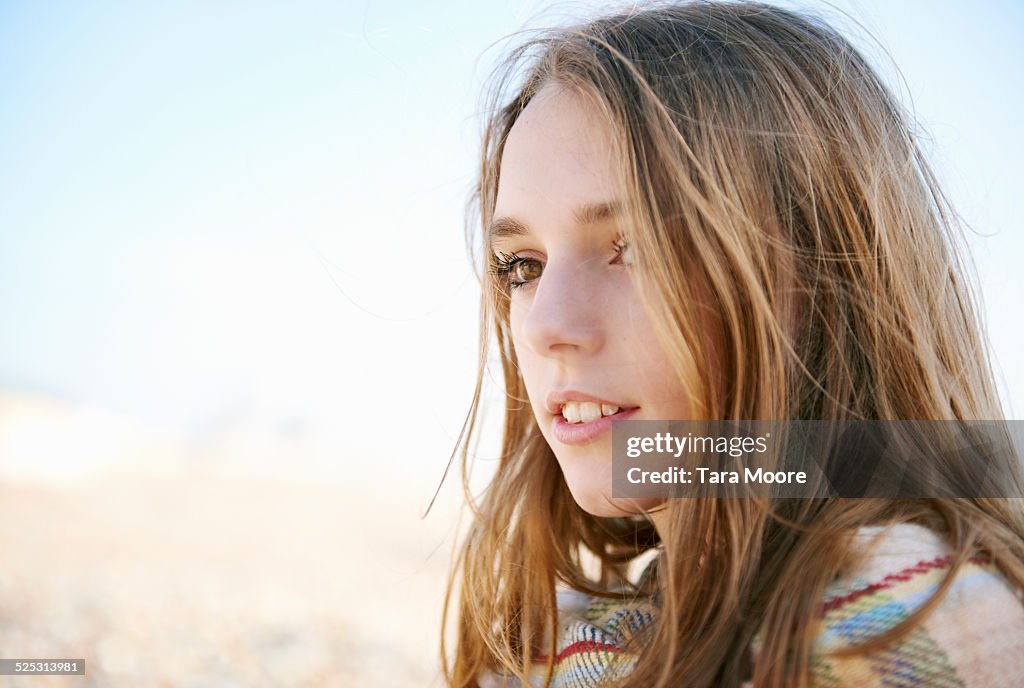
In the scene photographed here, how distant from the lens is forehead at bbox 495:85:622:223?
4.47ft

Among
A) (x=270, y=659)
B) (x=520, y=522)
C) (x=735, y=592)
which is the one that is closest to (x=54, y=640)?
(x=270, y=659)

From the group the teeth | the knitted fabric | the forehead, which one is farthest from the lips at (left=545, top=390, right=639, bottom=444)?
the knitted fabric

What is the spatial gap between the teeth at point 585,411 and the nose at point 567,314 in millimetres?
94

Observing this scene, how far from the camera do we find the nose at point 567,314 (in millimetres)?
1326

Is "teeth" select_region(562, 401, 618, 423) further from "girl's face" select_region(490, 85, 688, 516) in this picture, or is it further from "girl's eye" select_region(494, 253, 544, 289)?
"girl's eye" select_region(494, 253, 544, 289)

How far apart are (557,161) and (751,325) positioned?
1.41ft

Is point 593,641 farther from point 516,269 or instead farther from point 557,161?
point 557,161

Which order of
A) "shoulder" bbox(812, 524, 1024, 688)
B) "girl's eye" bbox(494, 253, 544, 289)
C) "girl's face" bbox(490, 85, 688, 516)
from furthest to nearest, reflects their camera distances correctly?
"girl's eye" bbox(494, 253, 544, 289), "girl's face" bbox(490, 85, 688, 516), "shoulder" bbox(812, 524, 1024, 688)

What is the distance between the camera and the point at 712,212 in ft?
4.14

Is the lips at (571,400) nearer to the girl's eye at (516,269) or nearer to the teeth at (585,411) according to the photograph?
the teeth at (585,411)

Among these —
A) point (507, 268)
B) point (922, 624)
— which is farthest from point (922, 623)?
point (507, 268)

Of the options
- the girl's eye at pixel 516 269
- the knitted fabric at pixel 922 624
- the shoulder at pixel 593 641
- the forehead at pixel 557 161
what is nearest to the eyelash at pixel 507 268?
the girl's eye at pixel 516 269

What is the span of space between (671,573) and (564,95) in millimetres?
836

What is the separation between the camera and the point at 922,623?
39.0 inches
